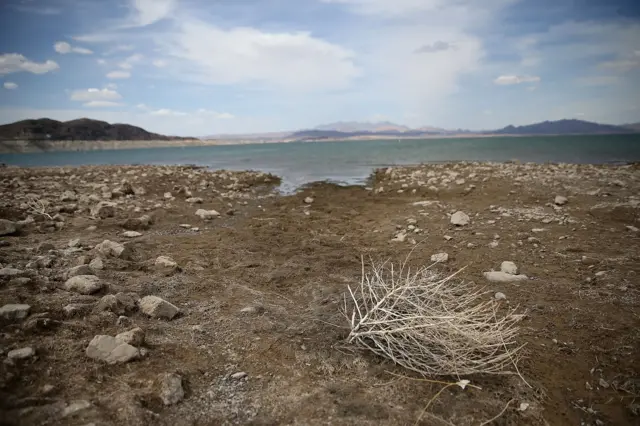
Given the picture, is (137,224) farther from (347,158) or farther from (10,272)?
(347,158)

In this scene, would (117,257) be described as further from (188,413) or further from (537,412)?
(537,412)

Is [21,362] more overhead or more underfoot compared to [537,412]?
more overhead

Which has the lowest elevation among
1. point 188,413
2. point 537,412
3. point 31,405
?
point 537,412

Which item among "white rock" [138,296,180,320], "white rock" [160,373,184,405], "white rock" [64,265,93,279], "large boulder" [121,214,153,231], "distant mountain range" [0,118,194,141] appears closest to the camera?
"white rock" [160,373,184,405]

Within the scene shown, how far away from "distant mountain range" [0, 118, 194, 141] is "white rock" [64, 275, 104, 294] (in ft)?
281

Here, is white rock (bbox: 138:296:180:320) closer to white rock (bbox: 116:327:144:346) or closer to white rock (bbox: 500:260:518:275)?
white rock (bbox: 116:327:144:346)

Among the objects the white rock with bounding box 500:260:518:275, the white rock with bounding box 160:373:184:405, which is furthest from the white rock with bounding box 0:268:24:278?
the white rock with bounding box 500:260:518:275

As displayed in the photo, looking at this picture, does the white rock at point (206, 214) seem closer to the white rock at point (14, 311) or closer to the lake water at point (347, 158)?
the white rock at point (14, 311)

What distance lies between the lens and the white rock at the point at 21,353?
2296 mm

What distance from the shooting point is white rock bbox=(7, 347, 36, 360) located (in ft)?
7.53

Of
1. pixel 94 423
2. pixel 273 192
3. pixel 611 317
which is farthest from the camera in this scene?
pixel 273 192

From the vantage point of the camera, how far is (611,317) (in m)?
3.38

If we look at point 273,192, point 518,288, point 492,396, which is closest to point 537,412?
point 492,396

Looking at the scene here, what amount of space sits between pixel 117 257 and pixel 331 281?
2687 mm
